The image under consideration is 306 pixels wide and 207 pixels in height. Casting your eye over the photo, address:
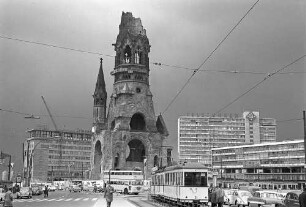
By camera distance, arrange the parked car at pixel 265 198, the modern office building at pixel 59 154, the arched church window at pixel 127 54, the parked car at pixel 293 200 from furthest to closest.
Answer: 1. the modern office building at pixel 59 154
2. the arched church window at pixel 127 54
3. the parked car at pixel 265 198
4. the parked car at pixel 293 200

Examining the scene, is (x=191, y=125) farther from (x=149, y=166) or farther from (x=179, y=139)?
(x=149, y=166)

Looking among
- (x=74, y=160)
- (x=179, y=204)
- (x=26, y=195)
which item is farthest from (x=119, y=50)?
(x=74, y=160)

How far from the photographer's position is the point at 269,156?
350ft

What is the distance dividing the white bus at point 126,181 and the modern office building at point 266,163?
87.4 ft

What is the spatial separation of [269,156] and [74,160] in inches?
2806

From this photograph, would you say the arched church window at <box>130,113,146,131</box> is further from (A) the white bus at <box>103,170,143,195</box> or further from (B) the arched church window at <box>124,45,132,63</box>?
(A) the white bus at <box>103,170,143,195</box>

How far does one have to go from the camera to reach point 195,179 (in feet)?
84.4

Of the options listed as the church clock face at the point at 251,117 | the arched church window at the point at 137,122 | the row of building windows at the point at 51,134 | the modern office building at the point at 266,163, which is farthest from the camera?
the church clock face at the point at 251,117

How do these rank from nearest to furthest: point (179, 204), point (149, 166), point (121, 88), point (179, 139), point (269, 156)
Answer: point (179, 204), point (149, 166), point (121, 88), point (269, 156), point (179, 139)

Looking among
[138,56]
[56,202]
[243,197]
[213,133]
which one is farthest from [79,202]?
[213,133]

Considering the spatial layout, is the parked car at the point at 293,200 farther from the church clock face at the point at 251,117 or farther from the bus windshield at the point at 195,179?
the church clock face at the point at 251,117

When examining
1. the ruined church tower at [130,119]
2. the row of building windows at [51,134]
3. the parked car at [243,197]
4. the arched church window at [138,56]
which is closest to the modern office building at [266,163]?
the ruined church tower at [130,119]

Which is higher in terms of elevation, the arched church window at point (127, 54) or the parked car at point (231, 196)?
the arched church window at point (127, 54)

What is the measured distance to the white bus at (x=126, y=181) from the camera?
58.5 meters
